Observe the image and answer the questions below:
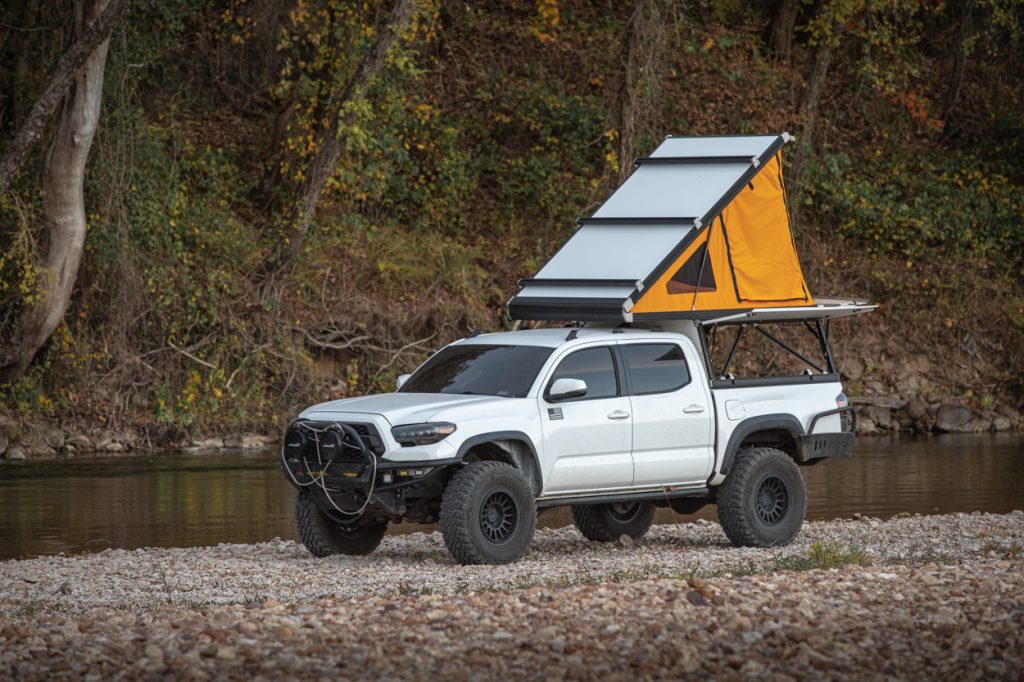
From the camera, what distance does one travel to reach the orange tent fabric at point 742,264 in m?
13.8

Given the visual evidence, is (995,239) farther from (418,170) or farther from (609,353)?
(609,353)

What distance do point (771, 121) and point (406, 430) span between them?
2157 cm

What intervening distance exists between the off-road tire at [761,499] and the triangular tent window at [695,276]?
5.01 ft

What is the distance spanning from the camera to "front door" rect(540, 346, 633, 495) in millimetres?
12758

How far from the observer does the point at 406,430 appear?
12.1m

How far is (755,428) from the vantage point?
45.5 feet

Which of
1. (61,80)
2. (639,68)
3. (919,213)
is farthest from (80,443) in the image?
(919,213)

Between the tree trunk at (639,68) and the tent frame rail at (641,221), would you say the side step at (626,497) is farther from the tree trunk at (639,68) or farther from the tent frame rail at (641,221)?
the tree trunk at (639,68)

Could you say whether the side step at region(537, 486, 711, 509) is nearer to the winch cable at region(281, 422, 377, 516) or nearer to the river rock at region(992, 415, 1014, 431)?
the winch cable at region(281, 422, 377, 516)

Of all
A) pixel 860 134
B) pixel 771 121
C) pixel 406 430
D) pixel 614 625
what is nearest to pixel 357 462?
pixel 406 430

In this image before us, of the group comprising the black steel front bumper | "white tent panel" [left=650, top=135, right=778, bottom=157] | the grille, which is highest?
"white tent panel" [left=650, top=135, right=778, bottom=157]

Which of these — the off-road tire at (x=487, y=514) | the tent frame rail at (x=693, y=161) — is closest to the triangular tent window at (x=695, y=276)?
the tent frame rail at (x=693, y=161)

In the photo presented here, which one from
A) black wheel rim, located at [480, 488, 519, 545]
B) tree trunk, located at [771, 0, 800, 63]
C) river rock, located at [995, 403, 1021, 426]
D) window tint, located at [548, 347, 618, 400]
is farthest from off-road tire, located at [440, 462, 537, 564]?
tree trunk, located at [771, 0, 800, 63]

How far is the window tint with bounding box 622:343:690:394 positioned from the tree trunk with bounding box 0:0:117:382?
12814mm
